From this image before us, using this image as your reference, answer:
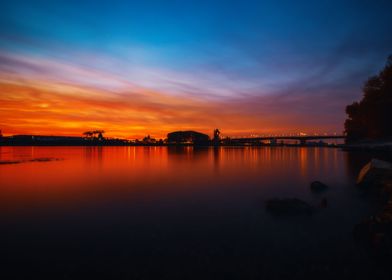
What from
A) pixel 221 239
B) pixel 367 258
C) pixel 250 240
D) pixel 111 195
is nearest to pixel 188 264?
pixel 221 239

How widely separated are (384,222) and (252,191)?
47.7 feet

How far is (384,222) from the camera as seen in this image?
1028 cm

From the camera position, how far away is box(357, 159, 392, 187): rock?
21250 millimetres

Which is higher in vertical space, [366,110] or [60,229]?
[366,110]

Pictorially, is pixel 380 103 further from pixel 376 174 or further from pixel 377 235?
pixel 377 235

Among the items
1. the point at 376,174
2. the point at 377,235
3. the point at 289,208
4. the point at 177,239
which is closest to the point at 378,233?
the point at 377,235

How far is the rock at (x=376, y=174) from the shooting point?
69.7 feet

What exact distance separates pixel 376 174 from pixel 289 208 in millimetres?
12099

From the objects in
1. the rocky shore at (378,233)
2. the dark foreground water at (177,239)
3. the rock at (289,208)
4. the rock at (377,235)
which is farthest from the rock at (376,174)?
the rock at (377,235)

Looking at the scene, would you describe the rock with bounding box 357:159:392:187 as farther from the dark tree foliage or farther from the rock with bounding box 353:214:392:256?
the dark tree foliage

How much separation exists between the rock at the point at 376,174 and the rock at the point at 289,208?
988 cm

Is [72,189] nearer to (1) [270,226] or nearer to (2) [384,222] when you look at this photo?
(1) [270,226]

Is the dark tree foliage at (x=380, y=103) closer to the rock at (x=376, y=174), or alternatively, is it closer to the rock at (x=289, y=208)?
the rock at (x=376, y=174)

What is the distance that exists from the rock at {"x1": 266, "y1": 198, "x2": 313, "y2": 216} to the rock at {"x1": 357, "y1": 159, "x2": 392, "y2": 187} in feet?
32.4
